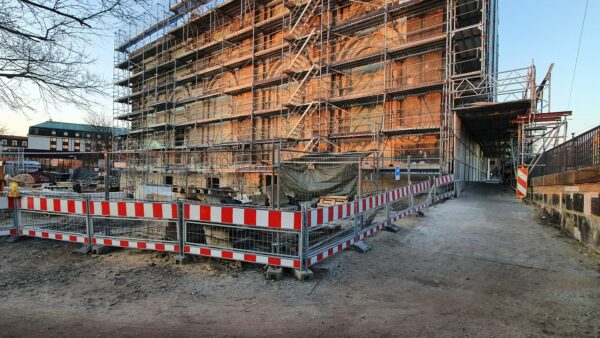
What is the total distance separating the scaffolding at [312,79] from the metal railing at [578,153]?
5154 mm

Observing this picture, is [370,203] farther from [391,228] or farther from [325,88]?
[325,88]

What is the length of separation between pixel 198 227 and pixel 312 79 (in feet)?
52.0

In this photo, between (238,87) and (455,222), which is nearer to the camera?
(455,222)

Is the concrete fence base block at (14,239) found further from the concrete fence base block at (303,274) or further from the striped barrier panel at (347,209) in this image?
the striped barrier panel at (347,209)

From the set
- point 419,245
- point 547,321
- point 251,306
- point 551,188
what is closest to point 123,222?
point 251,306

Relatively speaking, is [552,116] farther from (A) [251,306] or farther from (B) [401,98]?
(A) [251,306]

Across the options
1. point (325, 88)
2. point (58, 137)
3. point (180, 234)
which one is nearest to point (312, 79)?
point (325, 88)

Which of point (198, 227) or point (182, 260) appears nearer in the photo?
point (182, 260)

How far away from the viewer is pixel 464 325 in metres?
3.31

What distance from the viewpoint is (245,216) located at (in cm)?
485

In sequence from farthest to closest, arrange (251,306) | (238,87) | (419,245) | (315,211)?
(238,87) → (419,245) → (315,211) → (251,306)

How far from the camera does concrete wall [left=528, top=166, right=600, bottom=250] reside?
5.82m

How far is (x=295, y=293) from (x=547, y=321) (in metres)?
2.87

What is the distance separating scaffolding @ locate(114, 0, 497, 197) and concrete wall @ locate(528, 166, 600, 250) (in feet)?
18.3
